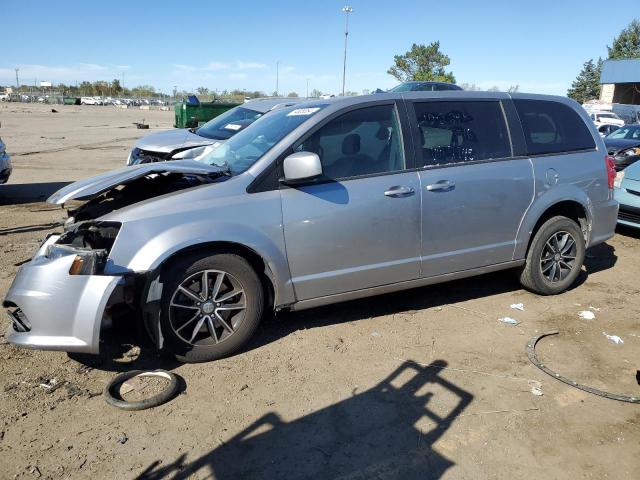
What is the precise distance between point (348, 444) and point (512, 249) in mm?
2708

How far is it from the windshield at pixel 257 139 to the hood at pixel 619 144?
34.3ft

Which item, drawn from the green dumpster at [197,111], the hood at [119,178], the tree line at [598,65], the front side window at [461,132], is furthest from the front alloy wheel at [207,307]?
the tree line at [598,65]

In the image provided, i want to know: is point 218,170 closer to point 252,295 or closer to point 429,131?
point 252,295

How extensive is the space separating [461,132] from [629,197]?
4375mm

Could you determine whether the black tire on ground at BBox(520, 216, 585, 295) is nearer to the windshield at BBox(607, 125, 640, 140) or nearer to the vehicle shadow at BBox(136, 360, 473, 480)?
the vehicle shadow at BBox(136, 360, 473, 480)

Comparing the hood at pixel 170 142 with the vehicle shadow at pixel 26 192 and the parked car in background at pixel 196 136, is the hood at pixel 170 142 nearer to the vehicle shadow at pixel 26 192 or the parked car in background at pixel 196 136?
the parked car in background at pixel 196 136

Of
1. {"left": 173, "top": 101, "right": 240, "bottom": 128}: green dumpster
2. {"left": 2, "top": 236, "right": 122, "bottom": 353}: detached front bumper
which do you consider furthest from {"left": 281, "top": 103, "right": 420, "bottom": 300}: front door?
{"left": 173, "top": 101, "right": 240, "bottom": 128}: green dumpster

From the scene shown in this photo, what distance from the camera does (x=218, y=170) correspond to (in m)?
3.93

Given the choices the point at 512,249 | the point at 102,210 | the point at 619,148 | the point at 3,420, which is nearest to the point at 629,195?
the point at 512,249

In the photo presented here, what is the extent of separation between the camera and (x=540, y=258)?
5.02 m

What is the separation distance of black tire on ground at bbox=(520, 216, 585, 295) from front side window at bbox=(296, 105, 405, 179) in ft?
5.62

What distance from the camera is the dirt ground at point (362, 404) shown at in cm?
278

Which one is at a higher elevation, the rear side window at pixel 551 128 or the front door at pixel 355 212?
the rear side window at pixel 551 128

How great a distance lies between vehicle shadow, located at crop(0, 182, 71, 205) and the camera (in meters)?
9.20
